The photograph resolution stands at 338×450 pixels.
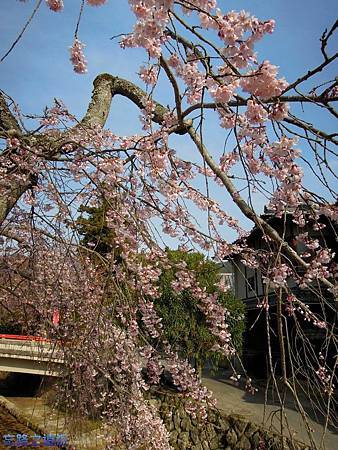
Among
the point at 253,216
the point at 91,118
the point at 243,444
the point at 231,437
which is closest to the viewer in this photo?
the point at 253,216

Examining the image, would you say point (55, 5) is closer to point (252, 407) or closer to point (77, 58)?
point (77, 58)

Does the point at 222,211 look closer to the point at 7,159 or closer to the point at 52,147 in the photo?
the point at 52,147

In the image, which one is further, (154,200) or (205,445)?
(205,445)

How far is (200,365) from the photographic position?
10.2 m

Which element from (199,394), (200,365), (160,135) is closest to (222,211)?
(160,135)

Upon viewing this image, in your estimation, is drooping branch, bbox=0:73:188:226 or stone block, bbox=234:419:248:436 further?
stone block, bbox=234:419:248:436

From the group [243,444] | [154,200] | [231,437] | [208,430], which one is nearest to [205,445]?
[208,430]

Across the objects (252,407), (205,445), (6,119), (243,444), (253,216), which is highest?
(6,119)

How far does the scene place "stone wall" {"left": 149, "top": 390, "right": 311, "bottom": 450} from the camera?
26.0 feet

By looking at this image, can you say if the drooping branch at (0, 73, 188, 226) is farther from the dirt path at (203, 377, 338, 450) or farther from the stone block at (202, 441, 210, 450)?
the stone block at (202, 441, 210, 450)

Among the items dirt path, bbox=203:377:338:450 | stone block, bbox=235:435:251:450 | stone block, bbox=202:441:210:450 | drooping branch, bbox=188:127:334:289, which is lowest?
stone block, bbox=202:441:210:450

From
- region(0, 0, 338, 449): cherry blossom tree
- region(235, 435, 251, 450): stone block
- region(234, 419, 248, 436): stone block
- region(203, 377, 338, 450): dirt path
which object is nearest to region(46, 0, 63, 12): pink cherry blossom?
region(0, 0, 338, 449): cherry blossom tree

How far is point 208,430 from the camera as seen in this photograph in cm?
847

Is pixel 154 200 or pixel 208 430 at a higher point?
pixel 154 200
